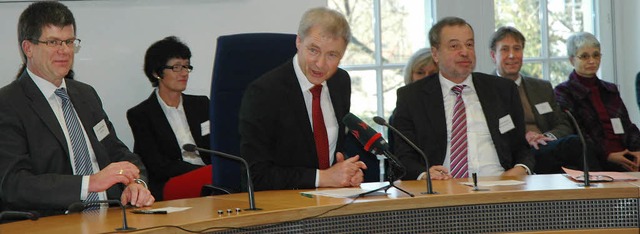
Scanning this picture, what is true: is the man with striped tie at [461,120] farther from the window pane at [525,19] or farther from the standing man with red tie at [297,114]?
the window pane at [525,19]

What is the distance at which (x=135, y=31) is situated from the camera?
15.6ft

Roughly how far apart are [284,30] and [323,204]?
238cm

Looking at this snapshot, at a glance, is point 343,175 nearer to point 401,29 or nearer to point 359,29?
point 359,29

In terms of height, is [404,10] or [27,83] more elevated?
[404,10]

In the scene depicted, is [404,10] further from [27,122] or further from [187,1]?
[27,122]

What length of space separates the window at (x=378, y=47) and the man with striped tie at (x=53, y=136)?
7.81 feet

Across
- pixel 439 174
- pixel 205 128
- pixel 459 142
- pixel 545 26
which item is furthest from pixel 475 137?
pixel 545 26

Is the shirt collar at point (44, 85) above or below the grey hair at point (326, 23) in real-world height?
below

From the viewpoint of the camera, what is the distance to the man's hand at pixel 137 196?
2.94 meters

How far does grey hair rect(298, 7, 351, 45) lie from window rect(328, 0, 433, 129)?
1.96 metres

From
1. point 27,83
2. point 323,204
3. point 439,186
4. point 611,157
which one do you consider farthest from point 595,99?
point 27,83

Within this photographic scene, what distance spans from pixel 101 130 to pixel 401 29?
2723 millimetres

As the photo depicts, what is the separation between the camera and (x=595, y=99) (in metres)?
5.39

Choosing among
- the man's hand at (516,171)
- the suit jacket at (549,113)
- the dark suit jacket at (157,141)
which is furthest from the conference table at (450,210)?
the suit jacket at (549,113)
